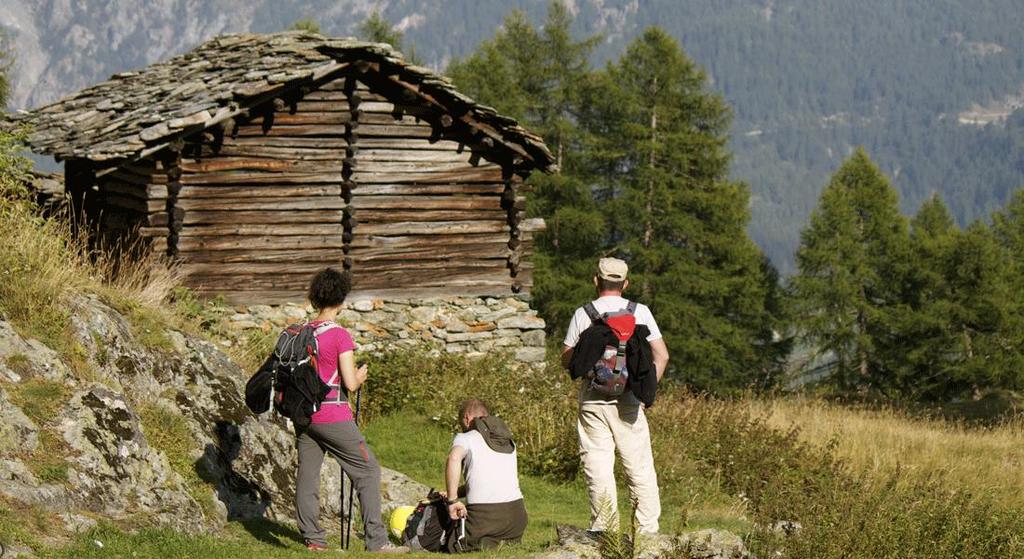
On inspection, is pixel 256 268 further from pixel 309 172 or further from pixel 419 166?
pixel 419 166

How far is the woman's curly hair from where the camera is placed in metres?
7.96

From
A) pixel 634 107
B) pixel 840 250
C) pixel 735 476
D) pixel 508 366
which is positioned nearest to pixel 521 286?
pixel 508 366

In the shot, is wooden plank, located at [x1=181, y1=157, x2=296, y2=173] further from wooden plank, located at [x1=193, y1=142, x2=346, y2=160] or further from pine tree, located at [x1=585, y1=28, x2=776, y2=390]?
pine tree, located at [x1=585, y1=28, x2=776, y2=390]

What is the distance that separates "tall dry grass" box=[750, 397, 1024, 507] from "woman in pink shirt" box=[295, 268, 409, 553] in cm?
625

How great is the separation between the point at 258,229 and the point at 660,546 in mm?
11438

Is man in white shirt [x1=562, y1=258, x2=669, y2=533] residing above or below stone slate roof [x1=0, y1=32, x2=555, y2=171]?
below

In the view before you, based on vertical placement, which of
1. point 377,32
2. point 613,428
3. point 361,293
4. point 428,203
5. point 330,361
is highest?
point 377,32

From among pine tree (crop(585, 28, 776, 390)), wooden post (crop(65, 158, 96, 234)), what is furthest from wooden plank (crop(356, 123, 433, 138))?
pine tree (crop(585, 28, 776, 390))

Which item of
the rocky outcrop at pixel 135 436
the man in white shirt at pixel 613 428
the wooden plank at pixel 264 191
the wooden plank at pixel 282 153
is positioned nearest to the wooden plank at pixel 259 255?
the wooden plank at pixel 264 191

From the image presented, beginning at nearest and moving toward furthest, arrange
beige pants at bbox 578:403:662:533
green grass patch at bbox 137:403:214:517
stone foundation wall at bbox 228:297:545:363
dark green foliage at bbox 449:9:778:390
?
beige pants at bbox 578:403:662:533 < green grass patch at bbox 137:403:214:517 < stone foundation wall at bbox 228:297:545:363 < dark green foliage at bbox 449:9:778:390

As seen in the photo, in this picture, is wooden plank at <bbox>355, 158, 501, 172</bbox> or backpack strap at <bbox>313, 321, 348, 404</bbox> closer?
backpack strap at <bbox>313, 321, 348, 404</bbox>

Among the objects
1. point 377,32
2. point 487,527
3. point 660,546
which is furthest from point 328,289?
point 377,32

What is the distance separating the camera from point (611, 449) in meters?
8.46

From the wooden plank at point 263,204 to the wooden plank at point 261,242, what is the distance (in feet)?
1.15
